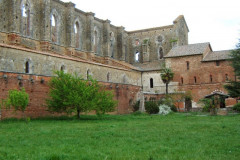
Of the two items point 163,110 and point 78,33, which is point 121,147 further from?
point 78,33

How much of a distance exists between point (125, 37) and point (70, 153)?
143 feet

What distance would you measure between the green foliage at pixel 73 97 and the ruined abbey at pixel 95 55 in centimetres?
191

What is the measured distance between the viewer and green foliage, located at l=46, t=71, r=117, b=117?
21875 mm

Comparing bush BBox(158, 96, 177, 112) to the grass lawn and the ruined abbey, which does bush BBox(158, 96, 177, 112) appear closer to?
the ruined abbey

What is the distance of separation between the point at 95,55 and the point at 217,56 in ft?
52.3

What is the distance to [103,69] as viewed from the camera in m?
35.0

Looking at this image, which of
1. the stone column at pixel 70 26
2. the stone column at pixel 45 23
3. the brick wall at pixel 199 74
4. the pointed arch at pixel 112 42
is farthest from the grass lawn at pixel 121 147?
the pointed arch at pixel 112 42

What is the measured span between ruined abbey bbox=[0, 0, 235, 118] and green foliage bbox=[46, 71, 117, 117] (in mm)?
1907

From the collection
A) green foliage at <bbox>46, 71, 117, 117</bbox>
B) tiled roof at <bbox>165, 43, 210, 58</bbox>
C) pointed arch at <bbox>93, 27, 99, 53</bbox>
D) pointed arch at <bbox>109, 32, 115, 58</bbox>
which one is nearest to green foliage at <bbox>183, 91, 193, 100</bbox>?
tiled roof at <bbox>165, 43, 210, 58</bbox>

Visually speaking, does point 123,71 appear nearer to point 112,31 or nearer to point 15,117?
point 112,31

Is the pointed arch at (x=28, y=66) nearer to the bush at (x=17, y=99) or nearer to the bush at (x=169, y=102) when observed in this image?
the bush at (x=17, y=99)

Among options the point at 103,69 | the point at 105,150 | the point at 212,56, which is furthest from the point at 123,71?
the point at 105,150

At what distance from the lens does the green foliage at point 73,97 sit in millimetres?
21875

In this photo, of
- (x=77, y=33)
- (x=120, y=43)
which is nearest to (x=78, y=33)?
(x=77, y=33)
